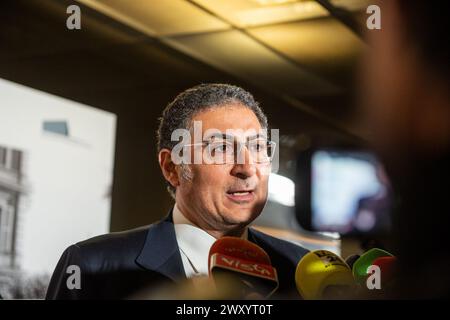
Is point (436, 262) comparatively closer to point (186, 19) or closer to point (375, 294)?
point (375, 294)

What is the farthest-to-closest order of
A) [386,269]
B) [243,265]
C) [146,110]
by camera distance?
1. [146,110]
2. [386,269]
3. [243,265]

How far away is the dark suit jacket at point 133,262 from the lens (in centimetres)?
256

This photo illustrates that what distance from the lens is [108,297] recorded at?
2572mm

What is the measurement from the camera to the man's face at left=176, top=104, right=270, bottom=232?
2.58m

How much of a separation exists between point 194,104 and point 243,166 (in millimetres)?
261

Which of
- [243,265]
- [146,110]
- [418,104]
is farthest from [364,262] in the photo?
[146,110]

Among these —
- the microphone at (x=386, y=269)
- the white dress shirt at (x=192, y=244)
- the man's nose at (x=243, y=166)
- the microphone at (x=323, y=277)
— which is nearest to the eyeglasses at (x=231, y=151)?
the man's nose at (x=243, y=166)

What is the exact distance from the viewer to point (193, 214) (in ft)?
8.55

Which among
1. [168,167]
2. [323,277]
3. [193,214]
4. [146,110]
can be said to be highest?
[146,110]

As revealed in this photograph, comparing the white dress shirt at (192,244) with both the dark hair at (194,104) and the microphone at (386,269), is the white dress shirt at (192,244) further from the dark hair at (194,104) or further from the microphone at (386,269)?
the microphone at (386,269)

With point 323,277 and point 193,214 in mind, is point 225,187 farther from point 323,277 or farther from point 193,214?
point 323,277

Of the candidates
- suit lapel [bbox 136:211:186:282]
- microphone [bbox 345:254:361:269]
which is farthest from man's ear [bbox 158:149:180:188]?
microphone [bbox 345:254:361:269]
